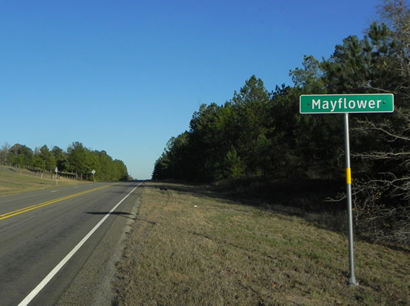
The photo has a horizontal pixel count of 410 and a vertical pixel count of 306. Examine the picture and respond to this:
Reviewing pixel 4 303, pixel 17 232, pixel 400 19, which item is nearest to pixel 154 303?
pixel 4 303

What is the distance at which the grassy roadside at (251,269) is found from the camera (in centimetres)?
553

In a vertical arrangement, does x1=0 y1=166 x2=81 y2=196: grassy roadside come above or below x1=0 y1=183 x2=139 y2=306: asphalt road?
above

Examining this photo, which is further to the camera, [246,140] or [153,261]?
[246,140]

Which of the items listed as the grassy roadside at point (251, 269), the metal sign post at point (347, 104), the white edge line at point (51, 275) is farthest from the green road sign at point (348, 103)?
the white edge line at point (51, 275)

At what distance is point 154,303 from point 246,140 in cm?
4228

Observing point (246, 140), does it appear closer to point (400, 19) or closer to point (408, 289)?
point (400, 19)

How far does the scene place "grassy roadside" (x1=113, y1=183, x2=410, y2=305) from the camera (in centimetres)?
553

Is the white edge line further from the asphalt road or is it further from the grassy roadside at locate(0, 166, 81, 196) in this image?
the grassy roadside at locate(0, 166, 81, 196)

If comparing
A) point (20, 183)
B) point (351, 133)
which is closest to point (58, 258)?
point (351, 133)

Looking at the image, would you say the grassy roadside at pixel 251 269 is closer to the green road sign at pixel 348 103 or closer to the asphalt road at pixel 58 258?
the asphalt road at pixel 58 258

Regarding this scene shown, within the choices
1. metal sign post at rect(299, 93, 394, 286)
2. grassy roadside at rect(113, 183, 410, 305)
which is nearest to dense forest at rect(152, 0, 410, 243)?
grassy roadside at rect(113, 183, 410, 305)

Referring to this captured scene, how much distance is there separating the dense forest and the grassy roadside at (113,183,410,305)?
2.37m

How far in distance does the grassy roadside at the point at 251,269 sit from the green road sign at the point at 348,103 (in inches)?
114

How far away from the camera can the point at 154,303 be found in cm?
521
